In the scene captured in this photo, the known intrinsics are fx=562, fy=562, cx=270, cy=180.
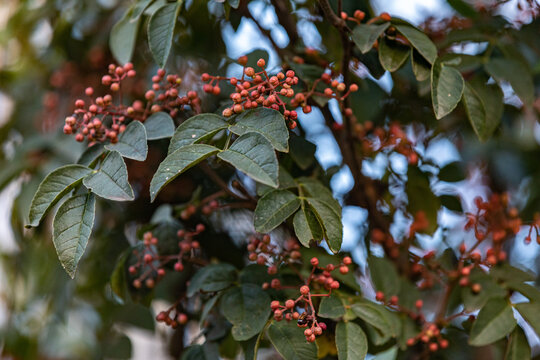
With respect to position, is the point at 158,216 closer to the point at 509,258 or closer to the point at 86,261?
the point at 86,261

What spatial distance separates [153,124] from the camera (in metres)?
0.68

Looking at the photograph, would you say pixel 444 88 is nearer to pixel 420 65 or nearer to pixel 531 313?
pixel 420 65

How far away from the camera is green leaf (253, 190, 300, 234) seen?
22.6 inches

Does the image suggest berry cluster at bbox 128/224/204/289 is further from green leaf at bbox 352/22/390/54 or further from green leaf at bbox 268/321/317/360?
green leaf at bbox 352/22/390/54

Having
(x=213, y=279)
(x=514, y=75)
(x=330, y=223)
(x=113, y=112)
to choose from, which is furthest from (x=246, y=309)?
(x=514, y=75)

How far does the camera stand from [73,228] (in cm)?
57

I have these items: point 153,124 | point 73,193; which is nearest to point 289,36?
point 153,124

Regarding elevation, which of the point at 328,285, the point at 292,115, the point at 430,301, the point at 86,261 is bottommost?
the point at 430,301

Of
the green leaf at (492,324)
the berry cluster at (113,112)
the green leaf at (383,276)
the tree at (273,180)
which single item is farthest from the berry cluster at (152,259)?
the green leaf at (492,324)

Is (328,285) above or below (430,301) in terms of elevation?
above

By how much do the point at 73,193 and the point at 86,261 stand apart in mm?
549

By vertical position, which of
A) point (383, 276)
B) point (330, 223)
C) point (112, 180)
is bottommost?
point (383, 276)

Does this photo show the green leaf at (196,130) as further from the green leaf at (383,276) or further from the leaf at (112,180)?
the green leaf at (383,276)

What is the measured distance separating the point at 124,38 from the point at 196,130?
1.05 feet
